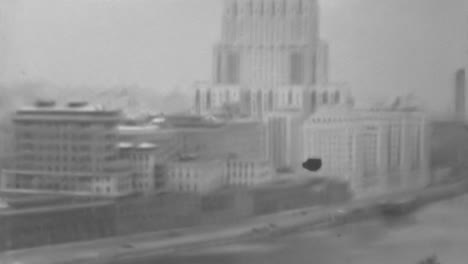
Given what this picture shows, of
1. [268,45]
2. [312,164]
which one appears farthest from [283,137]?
[268,45]

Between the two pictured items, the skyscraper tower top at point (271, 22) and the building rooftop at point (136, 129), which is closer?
the building rooftop at point (136, 129)

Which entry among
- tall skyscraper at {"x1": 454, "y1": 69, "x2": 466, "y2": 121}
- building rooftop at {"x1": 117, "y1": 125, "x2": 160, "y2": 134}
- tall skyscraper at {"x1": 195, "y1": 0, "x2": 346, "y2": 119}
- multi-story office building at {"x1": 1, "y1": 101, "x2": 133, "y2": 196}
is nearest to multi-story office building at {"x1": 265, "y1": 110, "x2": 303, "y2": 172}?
tall skyscraper at {"x1": 195, "y1": 0, "x2": 346, "y2": 119}

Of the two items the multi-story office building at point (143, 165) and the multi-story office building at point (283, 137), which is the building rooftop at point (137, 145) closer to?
the multi-story office building at point (143, 165)

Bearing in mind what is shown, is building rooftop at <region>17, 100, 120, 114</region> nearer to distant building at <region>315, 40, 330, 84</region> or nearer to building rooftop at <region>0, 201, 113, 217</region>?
building rooftop at <region>0, 201, 113, 217</region>

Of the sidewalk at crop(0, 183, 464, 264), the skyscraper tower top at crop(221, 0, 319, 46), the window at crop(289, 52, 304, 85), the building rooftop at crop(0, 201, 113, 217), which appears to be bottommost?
the sidewalk at crop(0, 183, 464, 264)

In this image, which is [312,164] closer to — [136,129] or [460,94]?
[136,129]

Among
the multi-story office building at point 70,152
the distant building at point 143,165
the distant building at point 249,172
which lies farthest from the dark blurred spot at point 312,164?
the multi-story office building at point 70,152
